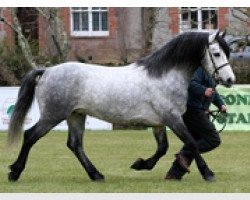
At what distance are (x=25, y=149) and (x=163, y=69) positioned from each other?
218 cm

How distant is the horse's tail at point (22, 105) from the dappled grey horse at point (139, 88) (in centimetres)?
13

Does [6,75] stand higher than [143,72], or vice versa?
[143,72]

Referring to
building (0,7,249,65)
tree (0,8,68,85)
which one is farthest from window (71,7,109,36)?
tree (0,8,68,85)

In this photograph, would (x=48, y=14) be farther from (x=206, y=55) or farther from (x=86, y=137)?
(x=206, y=55)

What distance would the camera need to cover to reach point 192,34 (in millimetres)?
12477

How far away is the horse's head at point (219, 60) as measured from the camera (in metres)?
12.2

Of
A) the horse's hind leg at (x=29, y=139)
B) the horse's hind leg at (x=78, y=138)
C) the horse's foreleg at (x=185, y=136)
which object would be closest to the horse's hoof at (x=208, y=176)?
the horse's foreleg at (x=185, y=136)

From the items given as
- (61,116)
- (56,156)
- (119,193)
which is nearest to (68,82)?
(61,116)

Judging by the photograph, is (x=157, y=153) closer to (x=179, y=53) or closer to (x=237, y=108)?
(x=179, y=53)

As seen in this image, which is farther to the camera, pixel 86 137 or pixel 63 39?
pixel 63 39

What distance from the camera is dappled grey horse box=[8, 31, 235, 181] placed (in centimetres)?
1232

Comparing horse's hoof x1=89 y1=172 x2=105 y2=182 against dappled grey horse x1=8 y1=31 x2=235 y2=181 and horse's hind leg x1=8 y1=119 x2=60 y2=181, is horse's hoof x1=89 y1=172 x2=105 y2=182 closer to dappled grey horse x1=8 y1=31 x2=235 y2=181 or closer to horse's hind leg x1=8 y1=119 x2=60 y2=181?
dappled grey horse x1=8 y1=31 x2=235 y2=181

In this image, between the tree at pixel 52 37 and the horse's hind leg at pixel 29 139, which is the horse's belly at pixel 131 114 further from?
the tree at pixel 52 37

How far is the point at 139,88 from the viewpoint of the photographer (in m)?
12.3
